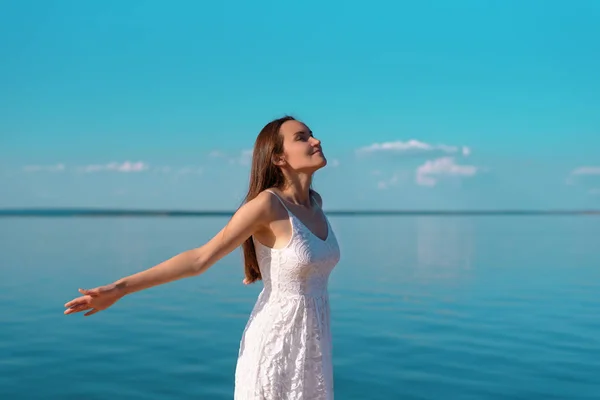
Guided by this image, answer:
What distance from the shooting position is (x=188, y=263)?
3.01m

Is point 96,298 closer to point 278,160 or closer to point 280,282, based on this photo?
point 280,282

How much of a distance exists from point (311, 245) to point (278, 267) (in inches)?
6.8

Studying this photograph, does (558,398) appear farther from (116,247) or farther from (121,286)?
(116,247)

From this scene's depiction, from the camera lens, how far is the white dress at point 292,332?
3045mm

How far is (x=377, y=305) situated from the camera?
38.0 feet

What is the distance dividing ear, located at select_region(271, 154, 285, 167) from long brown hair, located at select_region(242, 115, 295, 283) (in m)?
0.01

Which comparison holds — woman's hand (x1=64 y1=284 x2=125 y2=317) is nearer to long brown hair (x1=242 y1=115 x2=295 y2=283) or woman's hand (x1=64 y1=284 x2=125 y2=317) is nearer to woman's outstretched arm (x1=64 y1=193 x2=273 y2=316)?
Answer: woman's outstretched arm (x1=64 y1=193 x2=273 y2=316)

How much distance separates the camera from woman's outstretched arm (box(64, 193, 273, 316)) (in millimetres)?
2963

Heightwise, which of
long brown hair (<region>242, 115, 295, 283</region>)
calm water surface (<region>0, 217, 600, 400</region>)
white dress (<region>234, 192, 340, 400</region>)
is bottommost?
calm water surface (<region>0, 217, 600, 400</region>)

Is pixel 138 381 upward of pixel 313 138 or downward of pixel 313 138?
downward

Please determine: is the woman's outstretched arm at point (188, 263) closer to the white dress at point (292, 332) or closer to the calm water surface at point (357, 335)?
the white dress at point (292, 332)

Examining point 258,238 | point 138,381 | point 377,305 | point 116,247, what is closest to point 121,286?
point 258,238

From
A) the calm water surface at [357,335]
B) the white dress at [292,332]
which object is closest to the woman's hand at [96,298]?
the white dress at [292,332]

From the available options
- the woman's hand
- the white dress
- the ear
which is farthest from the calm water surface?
the ear
